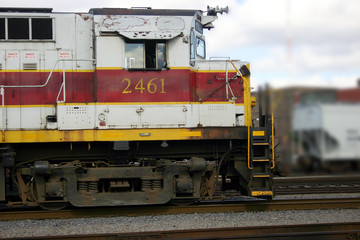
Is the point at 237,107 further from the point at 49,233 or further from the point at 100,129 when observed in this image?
the point at 49,233

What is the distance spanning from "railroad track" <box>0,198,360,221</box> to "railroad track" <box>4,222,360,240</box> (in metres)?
1.82

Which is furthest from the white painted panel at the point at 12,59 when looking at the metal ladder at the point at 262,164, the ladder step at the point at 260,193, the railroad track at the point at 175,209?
the ladder step at the point at 260,193

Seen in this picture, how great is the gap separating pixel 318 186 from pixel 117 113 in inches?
274

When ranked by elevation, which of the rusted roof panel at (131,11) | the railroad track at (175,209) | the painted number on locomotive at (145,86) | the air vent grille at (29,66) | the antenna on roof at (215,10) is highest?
the antenna on roof at (215,10)

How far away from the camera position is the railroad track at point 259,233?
5.86m

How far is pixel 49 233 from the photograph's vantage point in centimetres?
663

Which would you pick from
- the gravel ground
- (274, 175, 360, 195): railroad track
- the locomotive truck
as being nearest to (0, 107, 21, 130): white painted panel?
the locomotive truck

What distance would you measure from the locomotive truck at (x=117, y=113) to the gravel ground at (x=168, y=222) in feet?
1.44

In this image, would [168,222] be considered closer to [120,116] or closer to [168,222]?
[168,222]

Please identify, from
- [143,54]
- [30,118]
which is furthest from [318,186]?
[30,118]

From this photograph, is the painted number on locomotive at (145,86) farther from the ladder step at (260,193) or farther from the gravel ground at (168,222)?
the ladder step at (260,193)

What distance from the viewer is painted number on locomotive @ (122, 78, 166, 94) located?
26.4ft

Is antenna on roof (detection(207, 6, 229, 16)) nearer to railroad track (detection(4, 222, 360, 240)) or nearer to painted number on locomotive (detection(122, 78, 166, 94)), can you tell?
A: painted number on locomotive (detection(122, 78, 166, 94))

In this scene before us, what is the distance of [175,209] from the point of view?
26.7 ft
